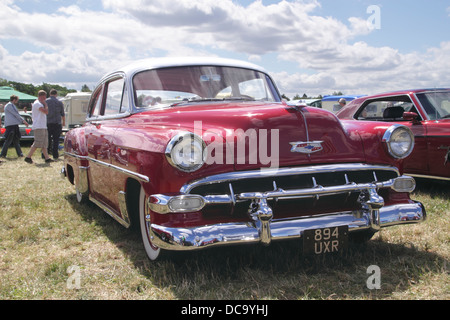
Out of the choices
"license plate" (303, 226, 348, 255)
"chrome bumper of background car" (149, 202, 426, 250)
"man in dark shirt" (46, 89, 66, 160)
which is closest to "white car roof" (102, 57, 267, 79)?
"chrome bumper of background car" (149, 202, 426, 250)

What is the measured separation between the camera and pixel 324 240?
8.57 feet

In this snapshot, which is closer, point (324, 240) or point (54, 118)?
point (324, 240)

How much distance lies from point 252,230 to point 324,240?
48cm

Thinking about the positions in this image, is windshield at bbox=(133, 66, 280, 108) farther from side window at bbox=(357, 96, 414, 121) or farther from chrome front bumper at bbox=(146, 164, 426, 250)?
side window at bbox=(357, 96, 414, 121)

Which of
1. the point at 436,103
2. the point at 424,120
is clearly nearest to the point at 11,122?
the point at 424,120

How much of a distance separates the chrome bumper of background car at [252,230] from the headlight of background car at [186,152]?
14.3 inches

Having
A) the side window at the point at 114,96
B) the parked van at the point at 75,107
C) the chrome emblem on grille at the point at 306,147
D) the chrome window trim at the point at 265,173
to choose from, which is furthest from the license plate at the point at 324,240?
the parked van at the point at 75,107

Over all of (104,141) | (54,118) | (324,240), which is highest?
(104,141)

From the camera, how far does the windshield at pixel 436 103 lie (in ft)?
17.4

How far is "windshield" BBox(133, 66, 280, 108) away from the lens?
3.61 m

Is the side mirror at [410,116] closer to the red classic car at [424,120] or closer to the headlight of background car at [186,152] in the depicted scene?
the red classic car at [424,120]

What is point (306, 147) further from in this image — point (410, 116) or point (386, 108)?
point (386, 108)
